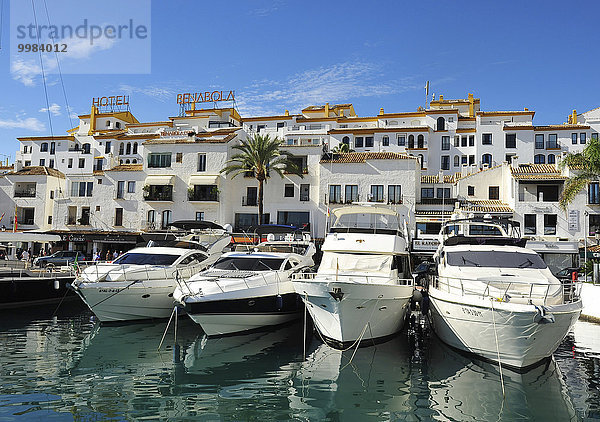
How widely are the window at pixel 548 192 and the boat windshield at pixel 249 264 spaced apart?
27578mm

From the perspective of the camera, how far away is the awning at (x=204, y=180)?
41.7 meters

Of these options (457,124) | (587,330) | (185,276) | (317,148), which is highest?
(457,124)

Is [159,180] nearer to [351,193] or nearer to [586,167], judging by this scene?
[351,193]

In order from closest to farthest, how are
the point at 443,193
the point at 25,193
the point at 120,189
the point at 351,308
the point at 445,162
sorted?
the point at 351,308 → the point at 443,193 → the point at 120,189 → the point at 25,193 → the point at 445,162

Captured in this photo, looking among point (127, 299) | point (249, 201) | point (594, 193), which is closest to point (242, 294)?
point (127, 299)

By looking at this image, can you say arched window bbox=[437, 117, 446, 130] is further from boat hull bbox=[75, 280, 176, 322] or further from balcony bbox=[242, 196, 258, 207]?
boat hull bbox=[75, 280, 176, 322]

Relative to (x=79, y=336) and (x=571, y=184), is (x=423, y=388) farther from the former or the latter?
(x=571, y=184)

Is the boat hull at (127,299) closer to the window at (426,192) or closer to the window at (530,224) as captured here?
the window at (530,224)

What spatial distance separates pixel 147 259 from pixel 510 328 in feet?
50.5

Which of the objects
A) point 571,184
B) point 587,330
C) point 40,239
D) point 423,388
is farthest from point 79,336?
point 571,184

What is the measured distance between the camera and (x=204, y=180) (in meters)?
42.0

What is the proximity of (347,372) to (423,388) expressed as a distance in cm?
215

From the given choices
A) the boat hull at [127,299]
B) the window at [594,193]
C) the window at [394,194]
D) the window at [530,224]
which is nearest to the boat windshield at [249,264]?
the boat hull at [127,299]

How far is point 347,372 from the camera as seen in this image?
1314 centimetres
